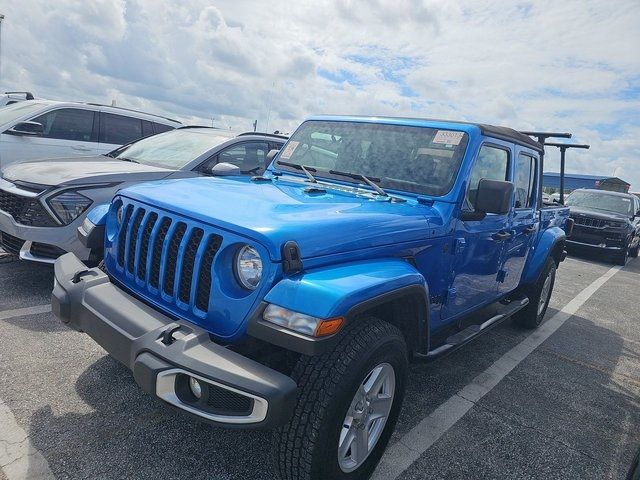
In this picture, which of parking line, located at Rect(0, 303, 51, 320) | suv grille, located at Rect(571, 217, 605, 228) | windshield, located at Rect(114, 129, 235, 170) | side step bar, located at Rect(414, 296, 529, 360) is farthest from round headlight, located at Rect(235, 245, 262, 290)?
suv grille, located at Rect(571, 217, 605, 228)

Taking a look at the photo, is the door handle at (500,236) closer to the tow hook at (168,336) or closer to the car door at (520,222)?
the car door at (520,222)

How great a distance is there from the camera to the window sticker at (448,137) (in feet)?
10.7

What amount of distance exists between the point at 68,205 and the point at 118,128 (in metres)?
3.66

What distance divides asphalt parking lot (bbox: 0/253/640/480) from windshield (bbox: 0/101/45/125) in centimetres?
327

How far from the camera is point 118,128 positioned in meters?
7.53

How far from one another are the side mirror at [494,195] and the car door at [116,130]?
246 inches

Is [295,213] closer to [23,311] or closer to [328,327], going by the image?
[328,327]

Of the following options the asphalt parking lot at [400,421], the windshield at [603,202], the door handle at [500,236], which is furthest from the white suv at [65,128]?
the windshield at [603,202]

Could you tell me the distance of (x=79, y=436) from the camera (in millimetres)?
2514

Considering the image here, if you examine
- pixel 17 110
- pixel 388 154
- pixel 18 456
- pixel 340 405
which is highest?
pixel 17 110

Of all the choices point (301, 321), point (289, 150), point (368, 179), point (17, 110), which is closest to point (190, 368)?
point (301, 321)

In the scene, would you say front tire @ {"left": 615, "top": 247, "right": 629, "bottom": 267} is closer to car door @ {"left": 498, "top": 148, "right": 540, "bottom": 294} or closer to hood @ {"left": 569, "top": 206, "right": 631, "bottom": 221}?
hood @ {"left": 569, "top": 206, "right": 631, "bottom": 221}

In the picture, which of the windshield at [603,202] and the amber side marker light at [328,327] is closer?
the amber side marker light at [328,327]

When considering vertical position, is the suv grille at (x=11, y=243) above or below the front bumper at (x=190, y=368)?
above
